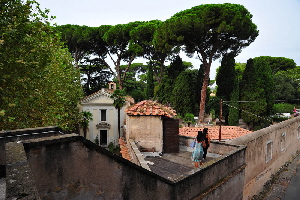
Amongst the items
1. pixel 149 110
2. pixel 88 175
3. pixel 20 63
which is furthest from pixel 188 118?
pixel 88 175

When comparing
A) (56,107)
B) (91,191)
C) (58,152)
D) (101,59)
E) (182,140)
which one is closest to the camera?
(58,152)

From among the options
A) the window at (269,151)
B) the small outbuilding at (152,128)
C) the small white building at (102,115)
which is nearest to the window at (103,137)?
the small white building at (102,115)

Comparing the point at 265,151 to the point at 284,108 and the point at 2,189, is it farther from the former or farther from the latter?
the point at 284,108

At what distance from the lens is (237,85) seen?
3017 centimetres

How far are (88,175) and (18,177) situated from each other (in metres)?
1.83

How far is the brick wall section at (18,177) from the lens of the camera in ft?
5.96

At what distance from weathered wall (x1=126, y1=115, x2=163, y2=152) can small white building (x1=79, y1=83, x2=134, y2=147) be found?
1908 cm

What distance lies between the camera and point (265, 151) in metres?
12.1

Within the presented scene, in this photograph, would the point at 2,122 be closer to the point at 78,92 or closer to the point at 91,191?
the point at 91,191

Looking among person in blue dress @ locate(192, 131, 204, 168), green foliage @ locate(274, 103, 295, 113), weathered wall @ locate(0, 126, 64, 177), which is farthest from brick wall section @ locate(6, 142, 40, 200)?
green foliage @ locate(274, 103, 295, 113)

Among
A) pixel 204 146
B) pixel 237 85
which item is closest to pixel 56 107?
pixel 204 146

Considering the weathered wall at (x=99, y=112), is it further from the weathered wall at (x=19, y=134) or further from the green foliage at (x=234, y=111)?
the weathered wall at (x=19, y=134)

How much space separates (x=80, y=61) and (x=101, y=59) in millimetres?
3993

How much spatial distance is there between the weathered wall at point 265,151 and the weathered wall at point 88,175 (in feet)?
18.1
